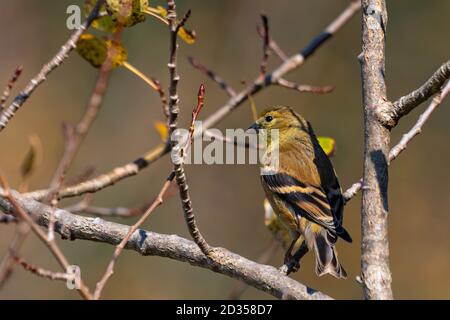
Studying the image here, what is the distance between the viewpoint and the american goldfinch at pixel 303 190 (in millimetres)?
4480

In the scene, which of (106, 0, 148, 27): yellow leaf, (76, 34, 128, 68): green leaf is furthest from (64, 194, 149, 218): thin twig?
(106, 0, 148, 27): yellow leaf

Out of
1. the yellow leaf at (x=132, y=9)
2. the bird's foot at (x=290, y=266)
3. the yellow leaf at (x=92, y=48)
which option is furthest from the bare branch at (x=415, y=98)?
the yellow leaf at (x=92, y=48)

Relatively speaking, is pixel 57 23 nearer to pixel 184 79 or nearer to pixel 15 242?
pixel 184 79

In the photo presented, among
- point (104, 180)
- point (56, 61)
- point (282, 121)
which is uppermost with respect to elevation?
point (282, 121)

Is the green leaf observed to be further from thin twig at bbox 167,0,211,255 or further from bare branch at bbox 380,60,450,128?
bare branch at bbox 380,60,450,128

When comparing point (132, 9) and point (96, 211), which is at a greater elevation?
point (132, 9)

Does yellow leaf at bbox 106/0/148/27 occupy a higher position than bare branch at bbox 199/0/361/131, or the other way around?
bare branch at bbox 199/0/361/131

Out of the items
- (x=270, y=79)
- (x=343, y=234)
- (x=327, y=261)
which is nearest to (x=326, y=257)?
(x=327, y=261)

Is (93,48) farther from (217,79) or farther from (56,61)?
(217,79)

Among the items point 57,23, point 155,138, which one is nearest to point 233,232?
point 155,138

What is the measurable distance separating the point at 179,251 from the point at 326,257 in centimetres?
130

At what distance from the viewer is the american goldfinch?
4480mm

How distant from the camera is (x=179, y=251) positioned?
3.34 m

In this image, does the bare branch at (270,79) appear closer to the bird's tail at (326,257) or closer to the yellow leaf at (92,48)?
the yellow leaf at (92,48)
